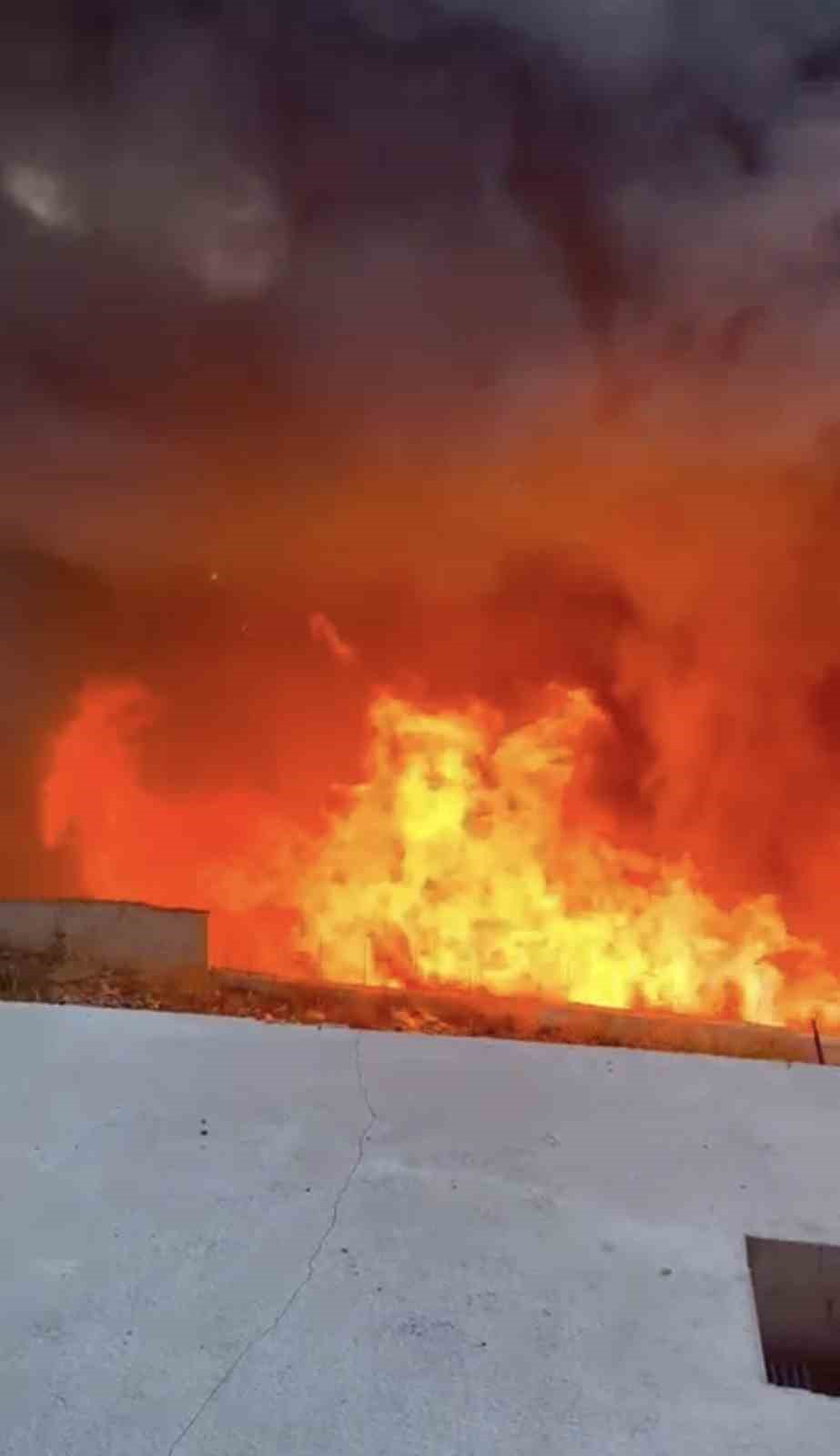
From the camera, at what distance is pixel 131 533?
11.9 meters

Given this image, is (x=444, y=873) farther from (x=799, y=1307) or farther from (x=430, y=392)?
(x=799, y=1307)

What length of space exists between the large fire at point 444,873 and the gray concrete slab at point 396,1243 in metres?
9.52

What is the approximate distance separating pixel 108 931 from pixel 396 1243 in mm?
7201

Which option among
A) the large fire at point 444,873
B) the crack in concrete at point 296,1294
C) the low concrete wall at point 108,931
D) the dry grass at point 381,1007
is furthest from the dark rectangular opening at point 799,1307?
the large fire at point 444,873

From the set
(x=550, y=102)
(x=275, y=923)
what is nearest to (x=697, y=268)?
(x=550, y=102)

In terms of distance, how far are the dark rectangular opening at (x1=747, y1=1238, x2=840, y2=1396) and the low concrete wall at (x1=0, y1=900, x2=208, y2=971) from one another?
7.02 metres

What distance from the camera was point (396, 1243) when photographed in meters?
1.68

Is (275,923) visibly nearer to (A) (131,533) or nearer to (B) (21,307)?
(A) (131,533)

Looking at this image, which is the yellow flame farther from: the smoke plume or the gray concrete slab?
the gray concrete slab

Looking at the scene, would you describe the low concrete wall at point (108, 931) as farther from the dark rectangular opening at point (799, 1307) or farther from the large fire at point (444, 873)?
the dark rectangular opening at point (799, 1307)

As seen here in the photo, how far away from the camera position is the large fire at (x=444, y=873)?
1212cm

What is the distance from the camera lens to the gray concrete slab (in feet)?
4.30

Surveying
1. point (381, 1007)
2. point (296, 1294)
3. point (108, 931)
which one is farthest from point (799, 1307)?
point (108, 931)

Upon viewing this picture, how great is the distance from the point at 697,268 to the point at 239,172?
15.2ft
